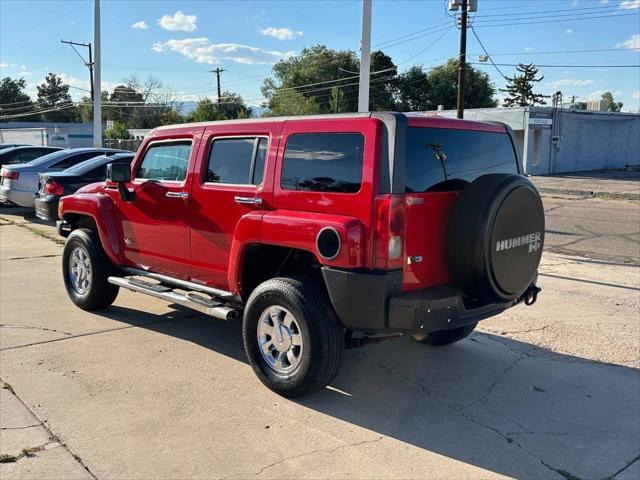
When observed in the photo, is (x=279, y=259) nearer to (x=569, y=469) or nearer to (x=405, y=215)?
(x=405, y=215)

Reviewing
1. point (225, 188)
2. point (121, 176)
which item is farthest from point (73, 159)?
point (225, 188)

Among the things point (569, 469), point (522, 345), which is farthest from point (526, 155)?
point (569, 469)

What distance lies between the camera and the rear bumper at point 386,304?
11.8 ft

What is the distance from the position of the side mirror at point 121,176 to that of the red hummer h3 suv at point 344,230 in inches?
26.5

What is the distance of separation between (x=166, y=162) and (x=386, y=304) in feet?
8.95

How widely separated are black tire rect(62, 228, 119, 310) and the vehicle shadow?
3.20 feet

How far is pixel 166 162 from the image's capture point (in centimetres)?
533

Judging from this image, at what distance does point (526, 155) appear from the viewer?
3450 cm

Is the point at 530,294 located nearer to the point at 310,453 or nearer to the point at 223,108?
the point at 310,453

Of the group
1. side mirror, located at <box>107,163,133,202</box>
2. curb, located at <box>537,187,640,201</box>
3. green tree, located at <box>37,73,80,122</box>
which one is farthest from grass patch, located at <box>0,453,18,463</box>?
green tree, located at <box>37,73,80,122</box>

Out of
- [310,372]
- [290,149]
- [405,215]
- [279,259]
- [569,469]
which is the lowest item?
[569,469]

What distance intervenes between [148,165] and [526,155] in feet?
106

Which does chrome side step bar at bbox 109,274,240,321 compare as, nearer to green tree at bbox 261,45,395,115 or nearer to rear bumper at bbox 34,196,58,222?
rear bumper at bbox 34,196,58,222

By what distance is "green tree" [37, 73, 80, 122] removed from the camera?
112938 millimetres
